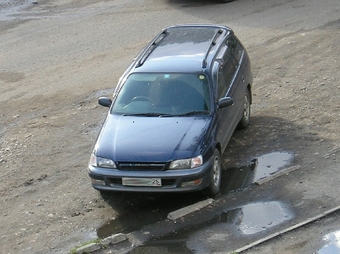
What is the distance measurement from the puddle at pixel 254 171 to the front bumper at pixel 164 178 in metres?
0.87

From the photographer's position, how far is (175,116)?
10.3 m

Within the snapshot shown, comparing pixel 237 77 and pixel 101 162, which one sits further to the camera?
pixel 237 77

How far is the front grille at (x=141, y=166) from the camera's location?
943 cm

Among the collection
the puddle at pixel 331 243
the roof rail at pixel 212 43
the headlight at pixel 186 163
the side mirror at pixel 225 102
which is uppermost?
the roof rail at pixel 212 43

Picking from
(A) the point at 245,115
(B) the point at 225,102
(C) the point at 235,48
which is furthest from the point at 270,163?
(C) the point at 235,48

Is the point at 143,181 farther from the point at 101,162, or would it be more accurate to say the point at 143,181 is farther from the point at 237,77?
the point at 237,77

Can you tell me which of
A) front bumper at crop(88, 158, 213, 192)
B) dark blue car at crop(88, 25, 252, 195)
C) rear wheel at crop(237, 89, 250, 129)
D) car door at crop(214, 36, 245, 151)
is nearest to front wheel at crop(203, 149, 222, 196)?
dark blue car at crop(88, 25, 252, 195)

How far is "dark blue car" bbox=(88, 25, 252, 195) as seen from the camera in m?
9.46

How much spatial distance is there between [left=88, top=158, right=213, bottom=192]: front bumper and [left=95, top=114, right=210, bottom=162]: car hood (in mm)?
184

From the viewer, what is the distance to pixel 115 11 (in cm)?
2147

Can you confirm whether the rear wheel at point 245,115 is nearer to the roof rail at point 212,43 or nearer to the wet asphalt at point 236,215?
the roof rail at point 212,43

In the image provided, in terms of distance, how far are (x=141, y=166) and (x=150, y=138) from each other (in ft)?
1.69

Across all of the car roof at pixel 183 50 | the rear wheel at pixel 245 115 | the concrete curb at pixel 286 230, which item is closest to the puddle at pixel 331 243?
the concrete curb at pixel 286 230

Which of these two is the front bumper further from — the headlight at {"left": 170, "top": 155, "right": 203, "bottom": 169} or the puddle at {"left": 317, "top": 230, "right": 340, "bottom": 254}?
the puddle at {"left": 317, "top": 230, "right": 340, "bottom": 254}
